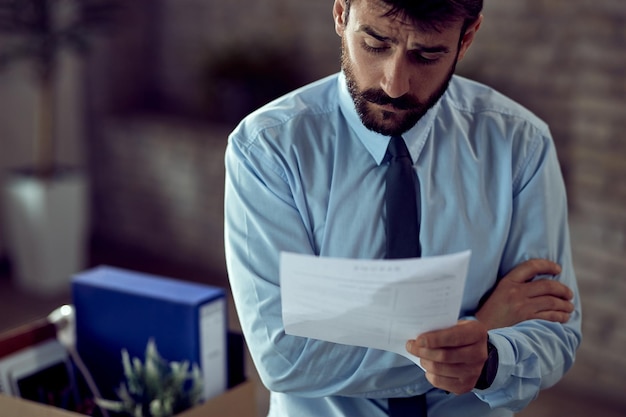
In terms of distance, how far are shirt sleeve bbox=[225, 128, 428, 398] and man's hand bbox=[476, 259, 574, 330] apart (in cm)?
16

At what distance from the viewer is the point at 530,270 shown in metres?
1.57

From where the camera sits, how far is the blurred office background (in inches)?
131

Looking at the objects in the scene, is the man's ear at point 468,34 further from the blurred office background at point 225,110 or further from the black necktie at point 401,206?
the blurred office background at point 225,110

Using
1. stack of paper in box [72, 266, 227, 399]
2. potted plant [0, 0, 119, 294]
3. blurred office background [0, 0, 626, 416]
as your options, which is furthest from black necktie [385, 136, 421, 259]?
potted plant [0, 0, 119, 294]

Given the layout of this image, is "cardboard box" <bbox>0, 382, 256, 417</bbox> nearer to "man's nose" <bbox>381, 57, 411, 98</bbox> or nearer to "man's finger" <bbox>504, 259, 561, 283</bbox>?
"man's finger" <bbox>504, 259, 561, 283</bbox>

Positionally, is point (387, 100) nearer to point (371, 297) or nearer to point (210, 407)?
point (371, 297)

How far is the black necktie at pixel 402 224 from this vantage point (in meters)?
1.54

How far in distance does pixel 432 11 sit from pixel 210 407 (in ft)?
2.84

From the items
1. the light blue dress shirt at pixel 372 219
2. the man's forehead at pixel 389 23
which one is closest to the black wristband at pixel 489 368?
the light blue dress shirt at pixel 372 219

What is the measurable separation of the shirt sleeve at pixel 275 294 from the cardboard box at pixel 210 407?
0.31 meters

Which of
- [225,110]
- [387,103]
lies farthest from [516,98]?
[387,103]

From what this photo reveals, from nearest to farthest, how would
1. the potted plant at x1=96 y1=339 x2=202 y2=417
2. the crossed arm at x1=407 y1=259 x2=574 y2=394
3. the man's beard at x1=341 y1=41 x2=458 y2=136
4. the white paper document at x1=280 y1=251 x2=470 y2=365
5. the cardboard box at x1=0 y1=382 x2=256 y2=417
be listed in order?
1. the white paper document at x1=280 y1=251 x2=470 y2=365
2. the crossed arm at x1=407 y1=259 x2=574 y2=394
3. the man's beard at x1=341 y1=41 x2=458 y2=136
4. the cardboard box at x1=0 y1=382 x2=256 y2=417
5. the potted plant at x1=96 y1=339 x2=202 y2=417

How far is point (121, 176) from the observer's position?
4789mm

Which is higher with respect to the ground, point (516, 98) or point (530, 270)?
point (530, 270)
